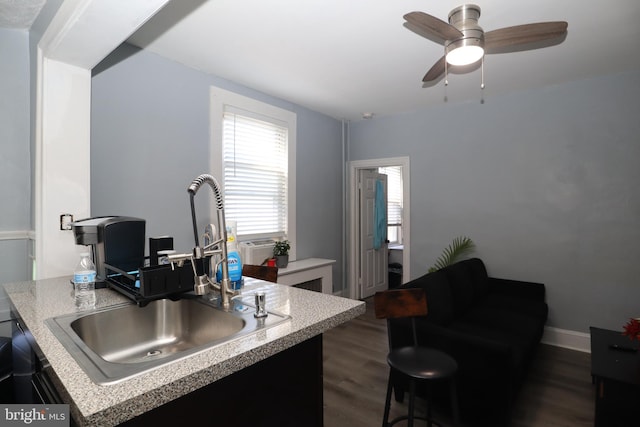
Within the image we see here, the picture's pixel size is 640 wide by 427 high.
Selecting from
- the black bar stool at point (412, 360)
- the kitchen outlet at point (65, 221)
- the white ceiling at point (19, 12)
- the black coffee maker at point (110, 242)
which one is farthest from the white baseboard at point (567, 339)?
the white ceiling at point (19, 12)

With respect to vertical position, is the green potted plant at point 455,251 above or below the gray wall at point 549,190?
below

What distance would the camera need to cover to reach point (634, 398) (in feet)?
5.74

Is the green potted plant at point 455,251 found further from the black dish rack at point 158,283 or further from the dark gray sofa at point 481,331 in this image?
the black dish rack at point 158,283

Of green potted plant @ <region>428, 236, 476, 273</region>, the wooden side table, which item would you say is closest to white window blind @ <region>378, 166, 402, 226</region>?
green potted plant @ <region>428, 236, 476, 273</region>

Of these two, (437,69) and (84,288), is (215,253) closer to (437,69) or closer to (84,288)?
(84,288)

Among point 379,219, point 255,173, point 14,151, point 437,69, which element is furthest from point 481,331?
point 14,151

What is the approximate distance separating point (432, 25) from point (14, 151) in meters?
2.68

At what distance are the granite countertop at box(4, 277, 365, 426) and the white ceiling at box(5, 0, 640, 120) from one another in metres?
1.76

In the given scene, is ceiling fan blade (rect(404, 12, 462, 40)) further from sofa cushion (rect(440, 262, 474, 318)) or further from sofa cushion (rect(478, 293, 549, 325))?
sofa cushion (rect(478, 293, 549, 325))

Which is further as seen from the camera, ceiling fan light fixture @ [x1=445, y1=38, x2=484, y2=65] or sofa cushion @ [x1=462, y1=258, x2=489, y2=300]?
sofa cushion @ [x1=462, y1=258, x2=489, y2=300]

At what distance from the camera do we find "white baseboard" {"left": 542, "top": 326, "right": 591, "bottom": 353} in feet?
10.7

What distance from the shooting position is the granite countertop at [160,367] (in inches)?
27.6

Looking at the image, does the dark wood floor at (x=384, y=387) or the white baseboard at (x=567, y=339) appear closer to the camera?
the dark wood floor at (x=384, y=387)

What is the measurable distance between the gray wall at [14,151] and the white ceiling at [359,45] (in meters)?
0.20
